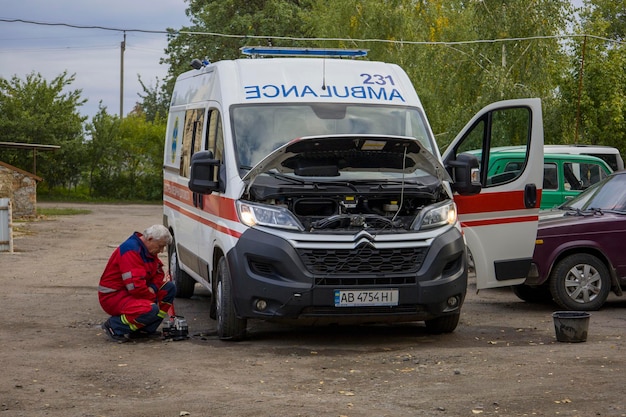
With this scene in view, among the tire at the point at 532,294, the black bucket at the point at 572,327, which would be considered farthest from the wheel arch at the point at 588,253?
the black bucket at the point at 572,327

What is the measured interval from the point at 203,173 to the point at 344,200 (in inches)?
59.7

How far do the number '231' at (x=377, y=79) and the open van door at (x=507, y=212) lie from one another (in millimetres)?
1067

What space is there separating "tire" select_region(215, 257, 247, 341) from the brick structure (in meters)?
27.0

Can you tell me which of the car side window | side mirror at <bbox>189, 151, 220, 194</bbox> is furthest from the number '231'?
the car side window

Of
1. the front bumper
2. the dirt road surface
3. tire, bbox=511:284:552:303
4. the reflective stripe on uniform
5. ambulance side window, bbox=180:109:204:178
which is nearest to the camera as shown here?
the dirt road surface

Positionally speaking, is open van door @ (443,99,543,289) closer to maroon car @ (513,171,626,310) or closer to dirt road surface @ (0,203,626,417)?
dirt road surface @ (0,203,626,417)

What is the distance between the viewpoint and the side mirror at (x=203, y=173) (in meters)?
11.0

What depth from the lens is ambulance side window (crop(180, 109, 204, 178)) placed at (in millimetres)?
12766

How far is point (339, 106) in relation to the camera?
11.4 meters

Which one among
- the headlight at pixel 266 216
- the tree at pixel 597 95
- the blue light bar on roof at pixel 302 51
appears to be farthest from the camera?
the tree at pixel 597 95

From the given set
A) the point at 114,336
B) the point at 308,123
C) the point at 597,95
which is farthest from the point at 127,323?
the point at 597,95

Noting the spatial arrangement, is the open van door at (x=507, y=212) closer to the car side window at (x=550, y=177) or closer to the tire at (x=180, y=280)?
the tire at (x=180, y=280)

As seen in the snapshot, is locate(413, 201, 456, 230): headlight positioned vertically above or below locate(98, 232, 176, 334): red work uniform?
above

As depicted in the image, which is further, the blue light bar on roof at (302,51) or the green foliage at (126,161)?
the green foliage at (126,161)
